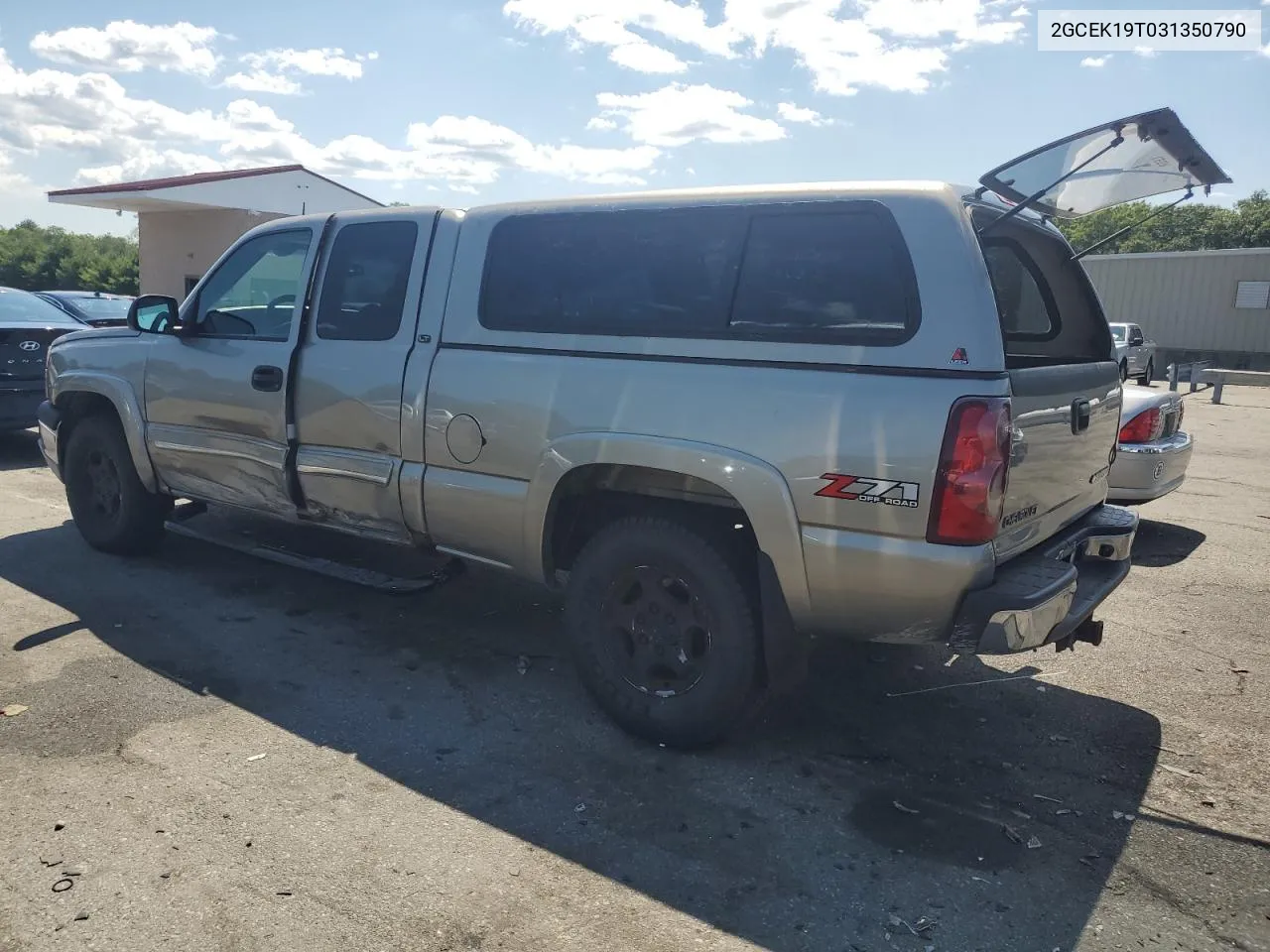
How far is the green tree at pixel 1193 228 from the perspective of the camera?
51000mm

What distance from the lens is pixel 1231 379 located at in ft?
71.3

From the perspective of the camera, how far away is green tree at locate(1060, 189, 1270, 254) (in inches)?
2008

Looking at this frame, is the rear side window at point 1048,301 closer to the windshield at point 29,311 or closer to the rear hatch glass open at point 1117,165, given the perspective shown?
the rear hatch glass open at point 1117,165

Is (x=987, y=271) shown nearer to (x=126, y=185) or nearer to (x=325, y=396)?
(x=325, y=396)

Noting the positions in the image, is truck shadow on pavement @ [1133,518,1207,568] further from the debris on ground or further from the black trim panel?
the debris on ground

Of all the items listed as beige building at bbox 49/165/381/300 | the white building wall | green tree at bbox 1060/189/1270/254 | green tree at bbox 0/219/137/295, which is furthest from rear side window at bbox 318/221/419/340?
green tree at bbox 1060/189/1270/254

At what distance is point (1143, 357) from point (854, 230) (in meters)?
23.6

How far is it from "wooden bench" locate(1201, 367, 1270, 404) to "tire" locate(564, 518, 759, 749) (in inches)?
713

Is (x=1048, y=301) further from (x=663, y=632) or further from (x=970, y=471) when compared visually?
(x=663, y=632)

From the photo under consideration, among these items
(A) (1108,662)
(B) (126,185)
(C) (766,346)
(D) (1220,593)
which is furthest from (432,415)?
(B) (126,185)

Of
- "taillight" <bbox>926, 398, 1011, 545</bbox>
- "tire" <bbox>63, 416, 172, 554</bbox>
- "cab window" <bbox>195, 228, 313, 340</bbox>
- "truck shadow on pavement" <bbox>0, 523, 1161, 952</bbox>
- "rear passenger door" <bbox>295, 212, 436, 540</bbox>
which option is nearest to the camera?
"truck shadow on pavement" <bbox>0, 523, 1161, 952</bbox>

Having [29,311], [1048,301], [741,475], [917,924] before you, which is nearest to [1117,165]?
[1048,301]

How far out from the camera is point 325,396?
4.57 m

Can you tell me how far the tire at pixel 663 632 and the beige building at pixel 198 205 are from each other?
76.3 ft
